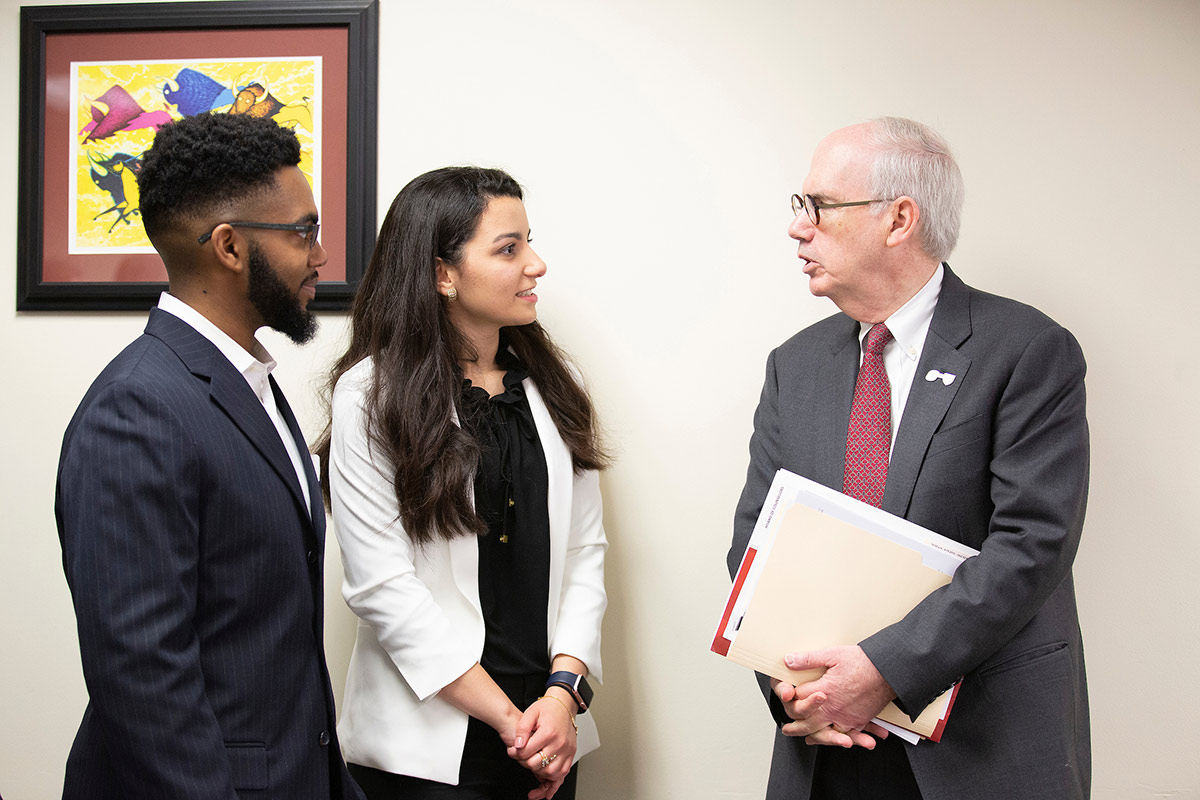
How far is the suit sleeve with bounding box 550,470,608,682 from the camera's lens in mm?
1771

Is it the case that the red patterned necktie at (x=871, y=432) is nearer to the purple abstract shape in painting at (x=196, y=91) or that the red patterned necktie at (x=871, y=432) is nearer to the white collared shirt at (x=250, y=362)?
the white collared shirt at (x=250, y=362)

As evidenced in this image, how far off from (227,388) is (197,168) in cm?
33

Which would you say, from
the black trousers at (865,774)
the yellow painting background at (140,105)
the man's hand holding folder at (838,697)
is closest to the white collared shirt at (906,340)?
the man's hand holding folder at (838,697)

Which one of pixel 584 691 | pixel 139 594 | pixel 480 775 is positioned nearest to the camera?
pixel 139 594

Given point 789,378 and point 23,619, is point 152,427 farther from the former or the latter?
point 23,619

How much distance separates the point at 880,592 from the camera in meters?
1.46

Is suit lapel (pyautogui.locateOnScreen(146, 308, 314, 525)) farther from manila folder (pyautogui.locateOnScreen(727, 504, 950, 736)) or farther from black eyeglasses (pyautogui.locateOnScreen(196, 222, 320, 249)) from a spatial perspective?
manila folder (pyautogui.locateOnScreen(727, 504, 950, 736))

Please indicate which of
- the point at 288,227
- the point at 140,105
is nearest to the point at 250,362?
the point at 288,227

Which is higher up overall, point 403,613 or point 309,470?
point 309,470

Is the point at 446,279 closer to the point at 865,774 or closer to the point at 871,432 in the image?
the point at 871,432

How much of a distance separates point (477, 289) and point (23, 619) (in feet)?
4.83

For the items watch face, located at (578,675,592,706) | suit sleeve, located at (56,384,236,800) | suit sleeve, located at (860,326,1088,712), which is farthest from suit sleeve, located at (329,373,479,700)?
suit sleeve, located at (860,326,1088,712)

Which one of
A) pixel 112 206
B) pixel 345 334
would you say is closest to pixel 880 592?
pixel 345 334

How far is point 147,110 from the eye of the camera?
7.07 feet
